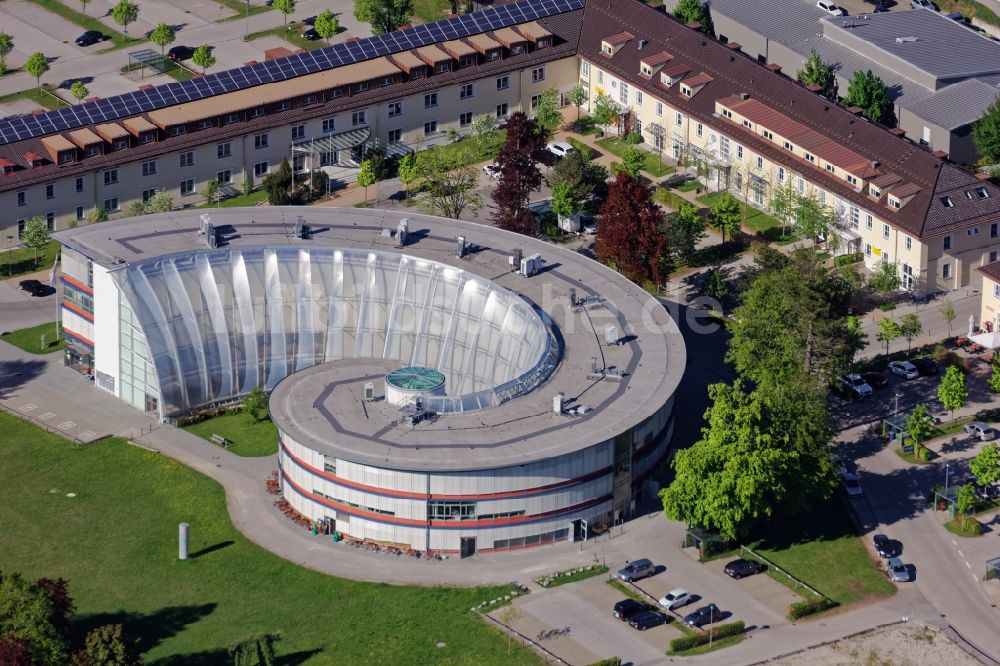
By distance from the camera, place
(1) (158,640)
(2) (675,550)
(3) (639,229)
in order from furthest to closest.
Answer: (3) (639,229) < (2) (675,550) < (1) (158,640)

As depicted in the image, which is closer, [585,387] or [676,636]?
[676,636]

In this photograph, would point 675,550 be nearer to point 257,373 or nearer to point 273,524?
point 273,524

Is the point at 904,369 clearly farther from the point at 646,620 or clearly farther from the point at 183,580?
the point at 183,580

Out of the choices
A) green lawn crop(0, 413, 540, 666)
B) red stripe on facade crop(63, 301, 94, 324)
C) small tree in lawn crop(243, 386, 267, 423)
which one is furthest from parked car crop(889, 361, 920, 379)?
red stripe on facade crop(63, 301, 94, 324)

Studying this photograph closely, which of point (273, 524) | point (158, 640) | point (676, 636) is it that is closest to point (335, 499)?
point (273, 524)

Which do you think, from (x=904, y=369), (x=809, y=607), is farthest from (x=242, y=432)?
(x=904, y=369)

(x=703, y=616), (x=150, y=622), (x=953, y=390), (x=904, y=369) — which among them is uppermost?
(x=953, y=390)

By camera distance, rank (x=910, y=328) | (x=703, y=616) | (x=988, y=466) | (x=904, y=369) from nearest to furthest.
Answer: (x=703, y=616), (x=988, y=466), (x=904, y=369), (x=910, y=328)
